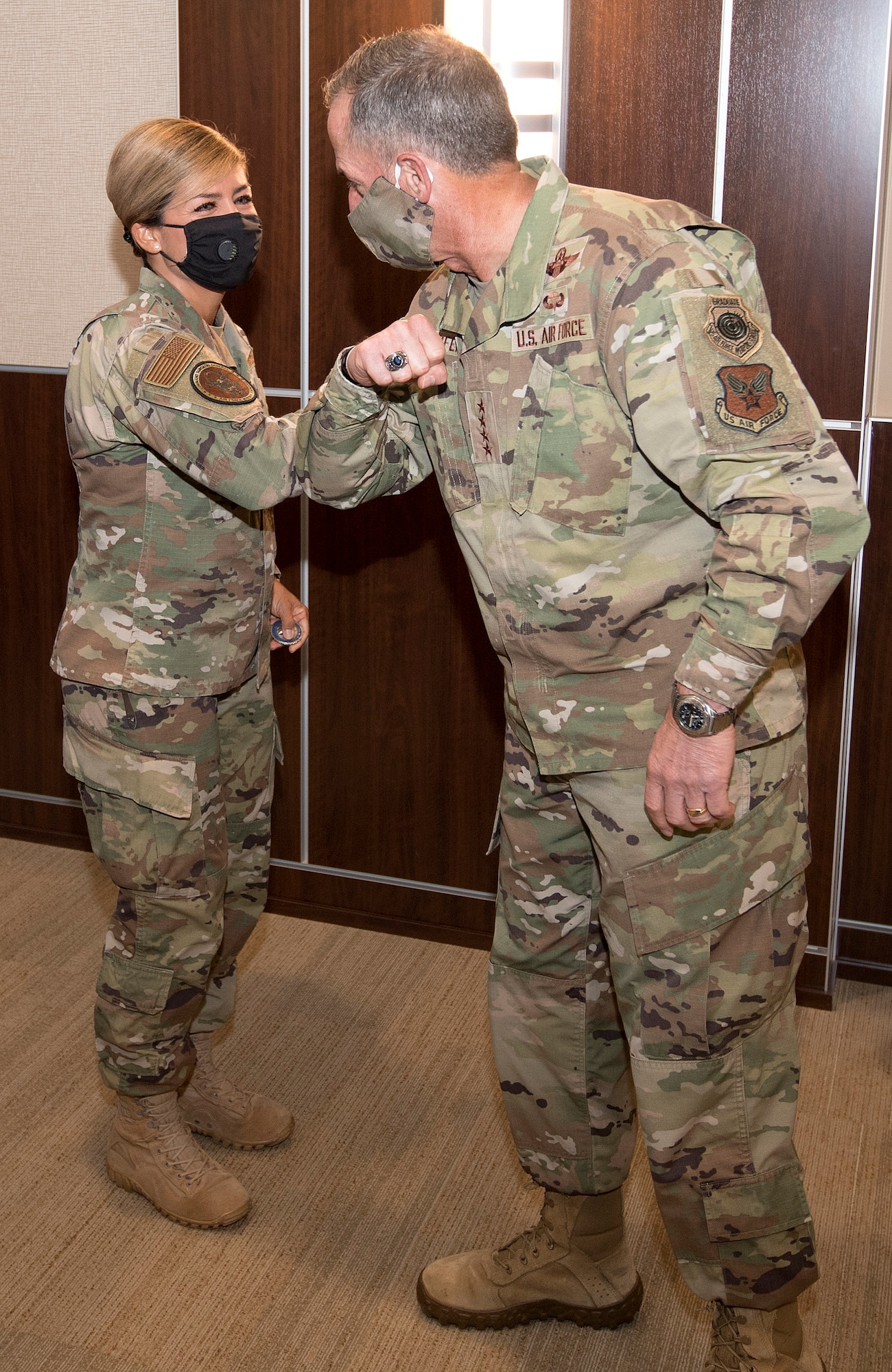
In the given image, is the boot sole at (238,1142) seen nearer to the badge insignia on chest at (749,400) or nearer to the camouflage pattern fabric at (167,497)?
the camouflage pattern fabric at (167,497)

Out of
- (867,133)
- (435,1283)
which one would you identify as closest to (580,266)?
(867,133)

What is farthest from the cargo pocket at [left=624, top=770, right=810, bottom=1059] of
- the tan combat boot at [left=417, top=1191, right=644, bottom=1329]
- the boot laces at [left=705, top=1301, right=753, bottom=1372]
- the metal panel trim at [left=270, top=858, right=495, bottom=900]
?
the metal panel trim at [left=270, top=858, right=495, bottom=900]

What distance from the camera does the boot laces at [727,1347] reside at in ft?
5.46

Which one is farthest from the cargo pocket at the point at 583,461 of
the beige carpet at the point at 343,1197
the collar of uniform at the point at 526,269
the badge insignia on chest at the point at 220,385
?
the beige carpet at the point at 343,1197

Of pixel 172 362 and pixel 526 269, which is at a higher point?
pixel 526 269

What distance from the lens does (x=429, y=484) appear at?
2.81 meters

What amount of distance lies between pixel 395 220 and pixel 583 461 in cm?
38

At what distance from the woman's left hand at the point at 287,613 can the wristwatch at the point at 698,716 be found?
107 cm

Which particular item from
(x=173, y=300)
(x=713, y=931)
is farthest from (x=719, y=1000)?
(x=173, y=300)

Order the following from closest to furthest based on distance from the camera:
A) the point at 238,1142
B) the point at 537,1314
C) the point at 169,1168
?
1. the point at 537,1314
2. the point at 169,1168
3. the point at 238,1142

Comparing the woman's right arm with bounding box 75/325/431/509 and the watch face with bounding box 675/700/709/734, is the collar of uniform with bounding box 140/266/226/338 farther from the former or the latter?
the watch face with bounding box 675/700/709/734

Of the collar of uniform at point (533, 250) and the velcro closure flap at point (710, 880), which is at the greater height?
the collar of uniform at point (533, 250)

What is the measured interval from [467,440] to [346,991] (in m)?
1.60

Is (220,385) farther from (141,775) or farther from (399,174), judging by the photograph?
(141,775)
